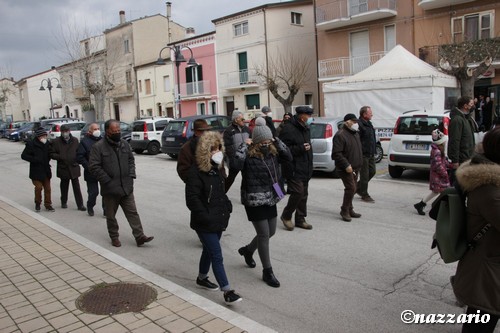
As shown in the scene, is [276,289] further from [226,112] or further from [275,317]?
[226,112]

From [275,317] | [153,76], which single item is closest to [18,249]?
[275,317]

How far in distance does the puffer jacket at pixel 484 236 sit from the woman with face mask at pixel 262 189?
2291 mm

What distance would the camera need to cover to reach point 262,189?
4.80 m

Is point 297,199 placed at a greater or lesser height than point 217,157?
lesser

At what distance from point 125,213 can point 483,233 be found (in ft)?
16.4

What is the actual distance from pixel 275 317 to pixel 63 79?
54.7 meters

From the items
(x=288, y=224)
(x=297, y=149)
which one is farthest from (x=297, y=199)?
(x=297, y=149)

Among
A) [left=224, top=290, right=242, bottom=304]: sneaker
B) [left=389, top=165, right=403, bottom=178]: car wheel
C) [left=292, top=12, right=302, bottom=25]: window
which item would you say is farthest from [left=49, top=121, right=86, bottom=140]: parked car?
[left=224, top=290, right=242, bottom=304]: sneaker

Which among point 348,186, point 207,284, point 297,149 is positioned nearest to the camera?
point 207,284

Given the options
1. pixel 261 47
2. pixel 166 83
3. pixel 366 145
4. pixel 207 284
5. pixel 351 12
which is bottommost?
pixel 207 284

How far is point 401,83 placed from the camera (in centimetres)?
1591

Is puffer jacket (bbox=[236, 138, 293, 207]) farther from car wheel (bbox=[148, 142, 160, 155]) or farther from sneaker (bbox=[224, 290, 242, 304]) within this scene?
car wheel (bbox=[148, 142, 160, 155])

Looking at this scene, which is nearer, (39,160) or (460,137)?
(460,137)

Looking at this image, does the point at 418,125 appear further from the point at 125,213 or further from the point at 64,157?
the point at 64,157
